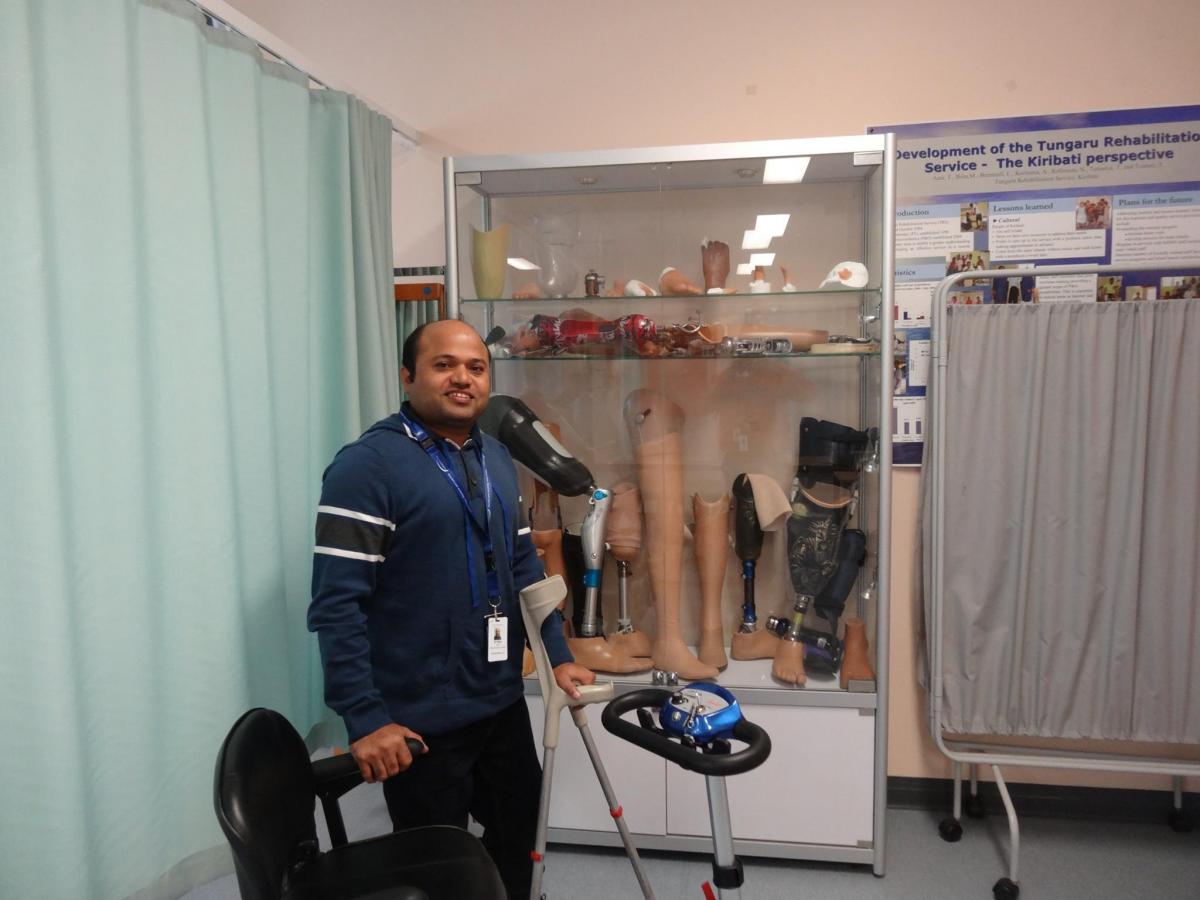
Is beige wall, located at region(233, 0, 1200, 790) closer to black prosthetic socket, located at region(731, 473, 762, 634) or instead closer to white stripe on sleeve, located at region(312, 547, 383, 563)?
black prosthetic socket, located at region(731, 473, 762, 634)

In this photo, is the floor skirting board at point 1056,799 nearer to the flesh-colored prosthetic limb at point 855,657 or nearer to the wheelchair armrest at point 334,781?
the flesh-colored prosthetic limb at point 855,657

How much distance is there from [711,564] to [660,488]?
0.93 feet

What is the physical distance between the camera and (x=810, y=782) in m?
2.22

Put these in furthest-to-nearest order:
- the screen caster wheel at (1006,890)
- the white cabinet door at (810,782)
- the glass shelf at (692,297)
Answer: the glass shelf at (692,297) < the white cabinet door at (810,782) < the screen caster wheel at (1006,890)

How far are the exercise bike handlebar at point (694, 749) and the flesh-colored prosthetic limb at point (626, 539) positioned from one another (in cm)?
101

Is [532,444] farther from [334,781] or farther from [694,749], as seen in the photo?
[694,749]

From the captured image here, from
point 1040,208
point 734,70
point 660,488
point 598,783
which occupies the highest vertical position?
point 734,70

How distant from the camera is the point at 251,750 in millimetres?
1338

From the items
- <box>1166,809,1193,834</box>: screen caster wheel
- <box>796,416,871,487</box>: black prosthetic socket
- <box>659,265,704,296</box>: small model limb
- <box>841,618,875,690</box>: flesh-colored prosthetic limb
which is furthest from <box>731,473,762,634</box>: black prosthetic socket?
<box>1166,809,1193,834</box>: screen caster wheel

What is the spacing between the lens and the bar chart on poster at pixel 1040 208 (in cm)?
238

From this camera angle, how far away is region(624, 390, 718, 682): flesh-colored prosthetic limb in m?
2.37

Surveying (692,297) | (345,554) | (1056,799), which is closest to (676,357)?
(692,297)

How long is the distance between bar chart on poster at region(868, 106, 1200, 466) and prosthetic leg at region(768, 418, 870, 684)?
1.07 feet

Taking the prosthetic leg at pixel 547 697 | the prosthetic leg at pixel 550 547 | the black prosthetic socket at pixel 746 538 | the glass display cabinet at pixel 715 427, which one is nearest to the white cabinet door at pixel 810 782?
the glass display cabinet at pixel 715 427
